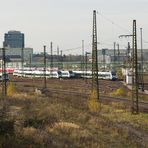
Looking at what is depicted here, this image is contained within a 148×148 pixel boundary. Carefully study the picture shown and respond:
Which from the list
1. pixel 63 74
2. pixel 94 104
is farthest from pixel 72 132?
pixel 63 74

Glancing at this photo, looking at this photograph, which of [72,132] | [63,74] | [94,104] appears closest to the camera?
[72,132]

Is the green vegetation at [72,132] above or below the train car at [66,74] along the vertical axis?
below

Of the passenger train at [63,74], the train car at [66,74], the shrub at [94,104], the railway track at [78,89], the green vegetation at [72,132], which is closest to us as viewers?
the green vegetation at [72,132]

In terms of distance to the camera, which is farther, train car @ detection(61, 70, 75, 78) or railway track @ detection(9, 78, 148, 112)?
train car @ detection(61, 70, 75, 78)

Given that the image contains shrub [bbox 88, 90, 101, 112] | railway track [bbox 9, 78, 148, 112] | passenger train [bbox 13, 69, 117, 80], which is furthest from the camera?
passenger train [bbox 13, 69, 117, 80]

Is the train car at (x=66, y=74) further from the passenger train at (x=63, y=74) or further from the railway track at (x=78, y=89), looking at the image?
the railway track at (x=78, y=89)

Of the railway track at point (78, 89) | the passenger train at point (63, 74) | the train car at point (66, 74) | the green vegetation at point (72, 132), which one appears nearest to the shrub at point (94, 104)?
the green vegetation at point (72, 132)

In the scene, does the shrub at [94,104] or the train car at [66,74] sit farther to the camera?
the train car at [66,74]

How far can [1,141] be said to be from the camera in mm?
16656

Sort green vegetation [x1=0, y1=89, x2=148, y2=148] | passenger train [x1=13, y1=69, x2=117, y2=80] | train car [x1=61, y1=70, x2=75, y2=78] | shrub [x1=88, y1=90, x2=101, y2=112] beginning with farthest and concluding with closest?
train car [x1=61, y1=70, x2=75, y2=78], passenger train [x1=13, y1=69, x2=117, y2=80], shrub [x1=88, y1=90, x2=101, y2=112], green vegetation [x1=0, y1=89, x2=148, y2=148]

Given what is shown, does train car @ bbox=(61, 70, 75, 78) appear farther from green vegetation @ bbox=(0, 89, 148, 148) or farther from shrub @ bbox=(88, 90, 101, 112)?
green vegetation @ bbox=(0, 89, 148, 148)

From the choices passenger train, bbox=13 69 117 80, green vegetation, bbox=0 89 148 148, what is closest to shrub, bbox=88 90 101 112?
green vegetation, bbox=0 89 148 148

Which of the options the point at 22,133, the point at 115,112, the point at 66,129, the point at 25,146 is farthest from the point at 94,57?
the point at 25,146

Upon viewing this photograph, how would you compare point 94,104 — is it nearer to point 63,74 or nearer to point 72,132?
point 72,132
